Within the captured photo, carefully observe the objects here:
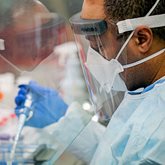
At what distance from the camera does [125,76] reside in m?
1.23

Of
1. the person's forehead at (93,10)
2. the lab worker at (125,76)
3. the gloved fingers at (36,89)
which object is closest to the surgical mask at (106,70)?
the lab worker at (125,76)

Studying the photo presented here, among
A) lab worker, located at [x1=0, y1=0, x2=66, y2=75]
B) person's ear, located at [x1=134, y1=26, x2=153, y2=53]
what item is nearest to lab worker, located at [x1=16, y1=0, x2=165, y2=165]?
person's ear, located at [x1=134, y1=26, x2=153, y2=53]

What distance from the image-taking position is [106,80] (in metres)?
1.30

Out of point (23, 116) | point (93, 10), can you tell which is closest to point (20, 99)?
point (23, 116)

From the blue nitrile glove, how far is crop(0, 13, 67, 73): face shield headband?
0.09 meters

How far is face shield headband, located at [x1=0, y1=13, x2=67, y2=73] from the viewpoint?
4.71 ft

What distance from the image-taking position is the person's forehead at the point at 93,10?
3.87ft

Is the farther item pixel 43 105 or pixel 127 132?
pixel 43 105

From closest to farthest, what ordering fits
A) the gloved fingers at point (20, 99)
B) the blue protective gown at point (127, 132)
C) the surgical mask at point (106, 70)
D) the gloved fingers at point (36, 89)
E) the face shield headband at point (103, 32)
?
the blue protective gown at point (127, 132) < the face shield headband at point (103, 32) < the surgical mask at point (106, 70) < the gloved fingers at point (20, 99) < the gloved fingers at point (36, 89)

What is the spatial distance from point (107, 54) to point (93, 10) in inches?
6.1

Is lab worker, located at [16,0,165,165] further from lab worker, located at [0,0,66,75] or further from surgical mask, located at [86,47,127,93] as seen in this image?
lab worker, located at [0,0,66,75]

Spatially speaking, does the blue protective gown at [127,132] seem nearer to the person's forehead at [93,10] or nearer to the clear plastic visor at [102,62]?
the clear plastic visor at [102,62]

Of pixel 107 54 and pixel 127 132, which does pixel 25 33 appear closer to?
pixel 107 54

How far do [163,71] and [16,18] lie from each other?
2.08 ft
